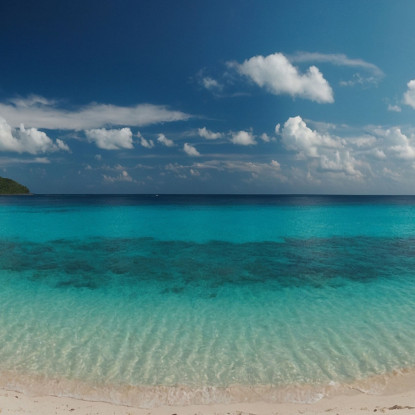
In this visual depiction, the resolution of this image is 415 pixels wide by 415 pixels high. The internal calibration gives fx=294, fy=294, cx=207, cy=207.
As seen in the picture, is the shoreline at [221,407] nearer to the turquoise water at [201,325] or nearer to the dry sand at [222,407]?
the dry sand at [222,407]

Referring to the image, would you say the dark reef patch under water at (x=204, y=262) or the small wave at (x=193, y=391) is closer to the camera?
the small wave at (x=193, y=391)

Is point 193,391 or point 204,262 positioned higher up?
point 204,262

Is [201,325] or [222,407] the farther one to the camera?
[201,325]

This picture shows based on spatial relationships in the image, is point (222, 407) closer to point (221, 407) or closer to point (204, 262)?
point (221, 407)

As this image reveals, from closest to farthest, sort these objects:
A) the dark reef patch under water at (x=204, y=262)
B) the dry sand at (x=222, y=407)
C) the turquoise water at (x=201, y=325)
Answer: the dry sand at (x=222, y=407) → the turquoise water at (x=201, y=325) → the dark reef patch under water at (x=204, y=262)

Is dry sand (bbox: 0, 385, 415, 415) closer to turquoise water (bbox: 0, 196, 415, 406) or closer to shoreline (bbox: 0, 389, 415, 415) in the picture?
shoreline (bbox: 0, 389, 415, 415)

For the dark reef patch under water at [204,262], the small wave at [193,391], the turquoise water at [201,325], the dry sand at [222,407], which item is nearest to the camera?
the dry sand at [222,407]

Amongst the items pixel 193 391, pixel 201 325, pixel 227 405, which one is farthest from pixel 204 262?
pixel 227 405

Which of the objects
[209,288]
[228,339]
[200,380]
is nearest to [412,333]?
[228,339]

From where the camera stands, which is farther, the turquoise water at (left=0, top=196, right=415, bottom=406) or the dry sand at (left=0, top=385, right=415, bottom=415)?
the turquoise water at (left=0, top=196, right=415, bottom=406)

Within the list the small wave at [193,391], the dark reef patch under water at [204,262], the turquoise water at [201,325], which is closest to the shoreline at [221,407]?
the small wave at [193,391]

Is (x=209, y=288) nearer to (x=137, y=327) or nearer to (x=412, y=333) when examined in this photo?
(x=137, y=327)

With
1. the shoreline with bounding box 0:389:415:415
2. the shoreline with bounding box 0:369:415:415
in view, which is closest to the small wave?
the shoreline with bounding box 0:369:415:415

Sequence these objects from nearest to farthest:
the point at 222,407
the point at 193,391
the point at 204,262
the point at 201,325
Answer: the point at 222,407 → the point at 193,391 → the point at 201,325 → the point at 204,262
